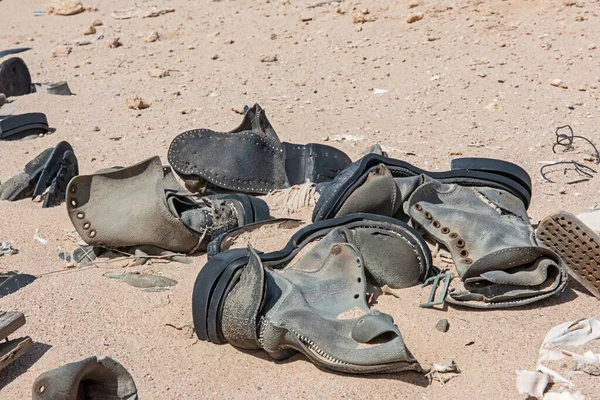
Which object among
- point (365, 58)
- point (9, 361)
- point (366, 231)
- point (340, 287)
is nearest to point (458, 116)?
point (365, 58)

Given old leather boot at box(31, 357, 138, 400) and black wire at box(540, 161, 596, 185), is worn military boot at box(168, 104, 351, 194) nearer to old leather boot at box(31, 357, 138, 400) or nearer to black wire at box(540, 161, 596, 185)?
black wire at box(540, 161, 596, 185)

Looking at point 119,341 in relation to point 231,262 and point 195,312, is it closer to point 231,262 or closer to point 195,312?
point 195,312

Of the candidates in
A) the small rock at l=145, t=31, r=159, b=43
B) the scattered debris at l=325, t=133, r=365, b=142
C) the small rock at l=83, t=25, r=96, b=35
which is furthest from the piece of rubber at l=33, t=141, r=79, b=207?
the small rock at l=83, t=25, r=96, b=35

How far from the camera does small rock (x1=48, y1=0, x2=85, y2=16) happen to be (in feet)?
31.1

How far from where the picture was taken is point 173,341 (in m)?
2.81

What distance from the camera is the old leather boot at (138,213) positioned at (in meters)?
3.49

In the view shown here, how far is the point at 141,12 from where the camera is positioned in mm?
8711

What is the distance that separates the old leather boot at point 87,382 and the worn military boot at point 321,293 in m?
0.41

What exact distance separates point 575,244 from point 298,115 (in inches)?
114

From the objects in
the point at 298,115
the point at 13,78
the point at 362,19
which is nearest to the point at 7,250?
the point at 298,115

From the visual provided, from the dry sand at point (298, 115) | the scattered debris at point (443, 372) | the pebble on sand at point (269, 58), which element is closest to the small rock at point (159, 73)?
the dry sand at point (298, 115)

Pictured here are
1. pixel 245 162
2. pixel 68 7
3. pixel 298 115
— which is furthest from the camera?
pixel 68 7

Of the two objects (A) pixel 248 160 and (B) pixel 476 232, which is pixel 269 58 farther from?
(B) pixel 476 232

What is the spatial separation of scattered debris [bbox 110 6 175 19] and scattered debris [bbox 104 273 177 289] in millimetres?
5794
